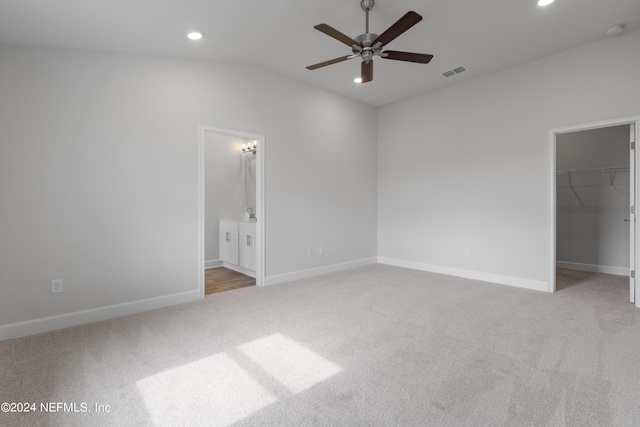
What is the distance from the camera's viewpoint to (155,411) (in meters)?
1.66

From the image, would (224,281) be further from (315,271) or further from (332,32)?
(332,32)

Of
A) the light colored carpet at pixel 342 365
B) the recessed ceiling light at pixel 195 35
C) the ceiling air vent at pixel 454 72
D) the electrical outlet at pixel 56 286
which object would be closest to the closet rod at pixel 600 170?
the light colored carpet at pixel 342 365

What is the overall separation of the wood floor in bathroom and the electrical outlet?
1.52 m

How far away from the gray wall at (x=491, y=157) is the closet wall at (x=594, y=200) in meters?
1.87

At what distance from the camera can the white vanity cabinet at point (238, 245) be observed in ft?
15.5

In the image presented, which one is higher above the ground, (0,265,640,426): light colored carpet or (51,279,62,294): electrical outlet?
(51,279,62,294): electrical outlet

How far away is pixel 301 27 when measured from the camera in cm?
312

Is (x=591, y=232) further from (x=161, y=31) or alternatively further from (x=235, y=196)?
(x=161, y=31)

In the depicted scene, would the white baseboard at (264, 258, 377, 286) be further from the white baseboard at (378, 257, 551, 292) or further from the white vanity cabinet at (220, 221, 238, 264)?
the white vanity cabinet at (220, 221, 238, 264)

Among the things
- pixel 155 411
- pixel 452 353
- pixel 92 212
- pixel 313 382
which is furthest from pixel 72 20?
pixel 452 353

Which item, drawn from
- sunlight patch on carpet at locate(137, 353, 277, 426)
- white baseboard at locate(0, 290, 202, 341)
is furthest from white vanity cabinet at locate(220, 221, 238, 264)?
sunlight patch on carpet at locate(137, 353, 277, 426)

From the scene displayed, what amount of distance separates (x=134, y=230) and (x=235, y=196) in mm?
3005

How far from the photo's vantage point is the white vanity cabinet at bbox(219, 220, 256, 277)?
15.5ft

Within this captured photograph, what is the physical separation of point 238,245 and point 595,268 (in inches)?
238
